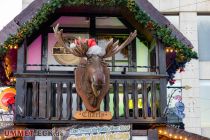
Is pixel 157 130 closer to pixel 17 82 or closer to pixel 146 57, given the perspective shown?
pixel 146 57

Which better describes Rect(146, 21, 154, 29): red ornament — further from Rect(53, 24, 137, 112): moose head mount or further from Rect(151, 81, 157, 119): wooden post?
Rect(151, 81, 157, 119): wooden post

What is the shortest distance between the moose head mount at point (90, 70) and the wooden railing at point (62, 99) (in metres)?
0.35

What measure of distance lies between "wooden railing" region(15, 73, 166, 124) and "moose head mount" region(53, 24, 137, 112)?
1.14 feet

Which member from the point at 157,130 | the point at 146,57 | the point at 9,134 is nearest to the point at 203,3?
the point at 146,57

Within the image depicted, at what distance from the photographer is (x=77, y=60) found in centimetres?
1523

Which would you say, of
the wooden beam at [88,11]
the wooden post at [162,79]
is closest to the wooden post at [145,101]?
the wooden post at [162,79]

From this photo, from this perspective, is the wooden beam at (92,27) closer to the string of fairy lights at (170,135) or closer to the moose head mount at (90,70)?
the moose head mount at (90,70)

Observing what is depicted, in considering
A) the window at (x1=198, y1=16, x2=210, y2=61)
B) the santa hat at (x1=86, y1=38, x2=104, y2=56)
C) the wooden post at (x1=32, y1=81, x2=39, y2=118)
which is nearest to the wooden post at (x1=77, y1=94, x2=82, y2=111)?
the wooden post at (x1=32, y1=81, x2=39, y2=118)

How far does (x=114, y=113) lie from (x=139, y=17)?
8.05 ft

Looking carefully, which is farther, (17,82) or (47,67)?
(47,67)

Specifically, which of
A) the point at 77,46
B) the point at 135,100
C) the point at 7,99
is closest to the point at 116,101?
the point at 135,100

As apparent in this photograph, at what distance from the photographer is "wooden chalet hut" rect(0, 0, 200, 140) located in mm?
13734

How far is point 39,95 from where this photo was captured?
13.8 m

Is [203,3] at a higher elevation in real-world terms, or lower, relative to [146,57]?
higher
